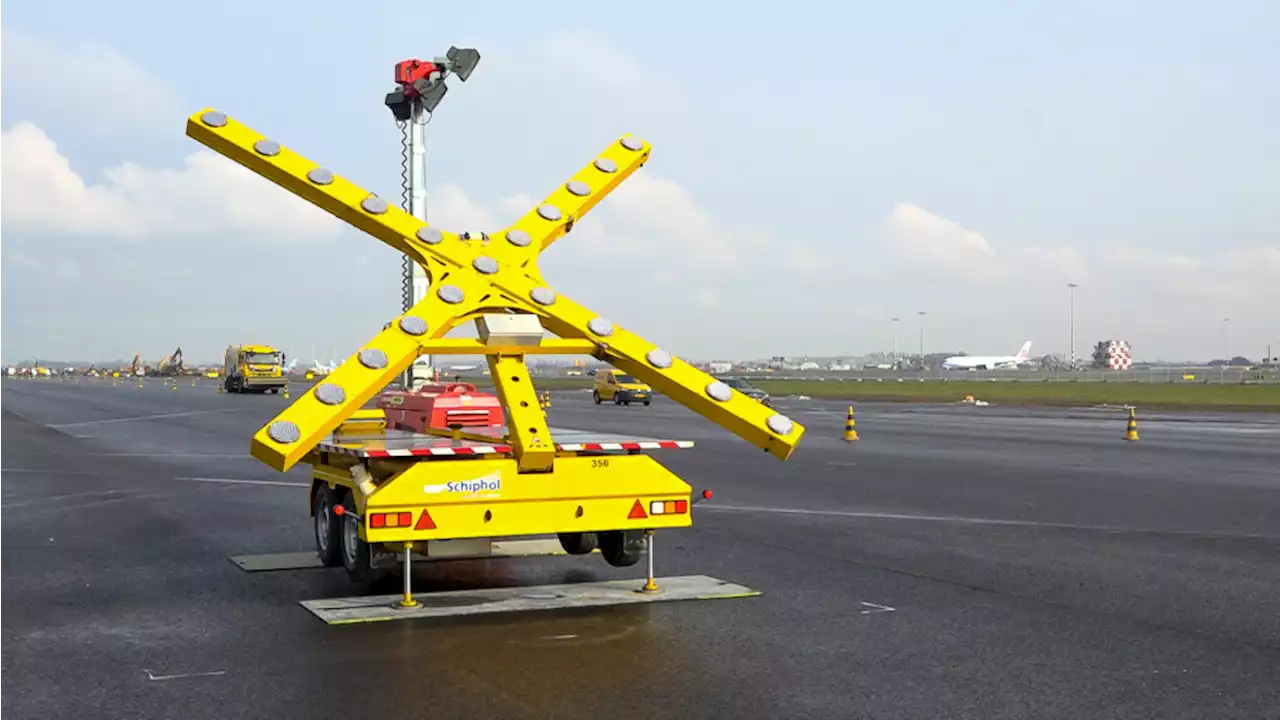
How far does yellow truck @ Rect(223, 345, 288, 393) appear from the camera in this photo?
69938mm

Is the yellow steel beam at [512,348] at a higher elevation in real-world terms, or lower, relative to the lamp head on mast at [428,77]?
lower

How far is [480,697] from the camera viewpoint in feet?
23.0

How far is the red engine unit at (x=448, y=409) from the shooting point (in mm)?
11047

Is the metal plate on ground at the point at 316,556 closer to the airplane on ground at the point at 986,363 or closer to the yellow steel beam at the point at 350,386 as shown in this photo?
the yellow steel beam at the point at 350,386

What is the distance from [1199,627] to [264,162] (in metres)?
6.95

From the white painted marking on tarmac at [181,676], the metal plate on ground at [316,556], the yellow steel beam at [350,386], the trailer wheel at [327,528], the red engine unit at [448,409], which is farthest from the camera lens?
the trailer wheel at [327,528]

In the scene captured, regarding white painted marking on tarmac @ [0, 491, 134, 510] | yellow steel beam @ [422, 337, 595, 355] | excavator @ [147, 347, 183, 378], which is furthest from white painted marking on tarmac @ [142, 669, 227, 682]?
excavator @ [147, 347, 183, 378]

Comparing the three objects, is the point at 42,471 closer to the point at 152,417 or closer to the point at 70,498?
the point at 70,498

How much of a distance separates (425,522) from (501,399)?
3.46ft

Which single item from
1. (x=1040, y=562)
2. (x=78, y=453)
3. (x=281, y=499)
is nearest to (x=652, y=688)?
(x=1040, y=562)

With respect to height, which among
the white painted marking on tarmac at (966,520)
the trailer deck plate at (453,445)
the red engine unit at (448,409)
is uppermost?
the red engine unit at (448,409)

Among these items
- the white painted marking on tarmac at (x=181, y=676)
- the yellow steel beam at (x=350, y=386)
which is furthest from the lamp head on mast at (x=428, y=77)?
the white painted marking on tarmac at (x=181, y=676)

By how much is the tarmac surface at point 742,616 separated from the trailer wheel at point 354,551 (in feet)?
0.65

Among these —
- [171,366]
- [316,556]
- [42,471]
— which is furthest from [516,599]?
[171,366]
